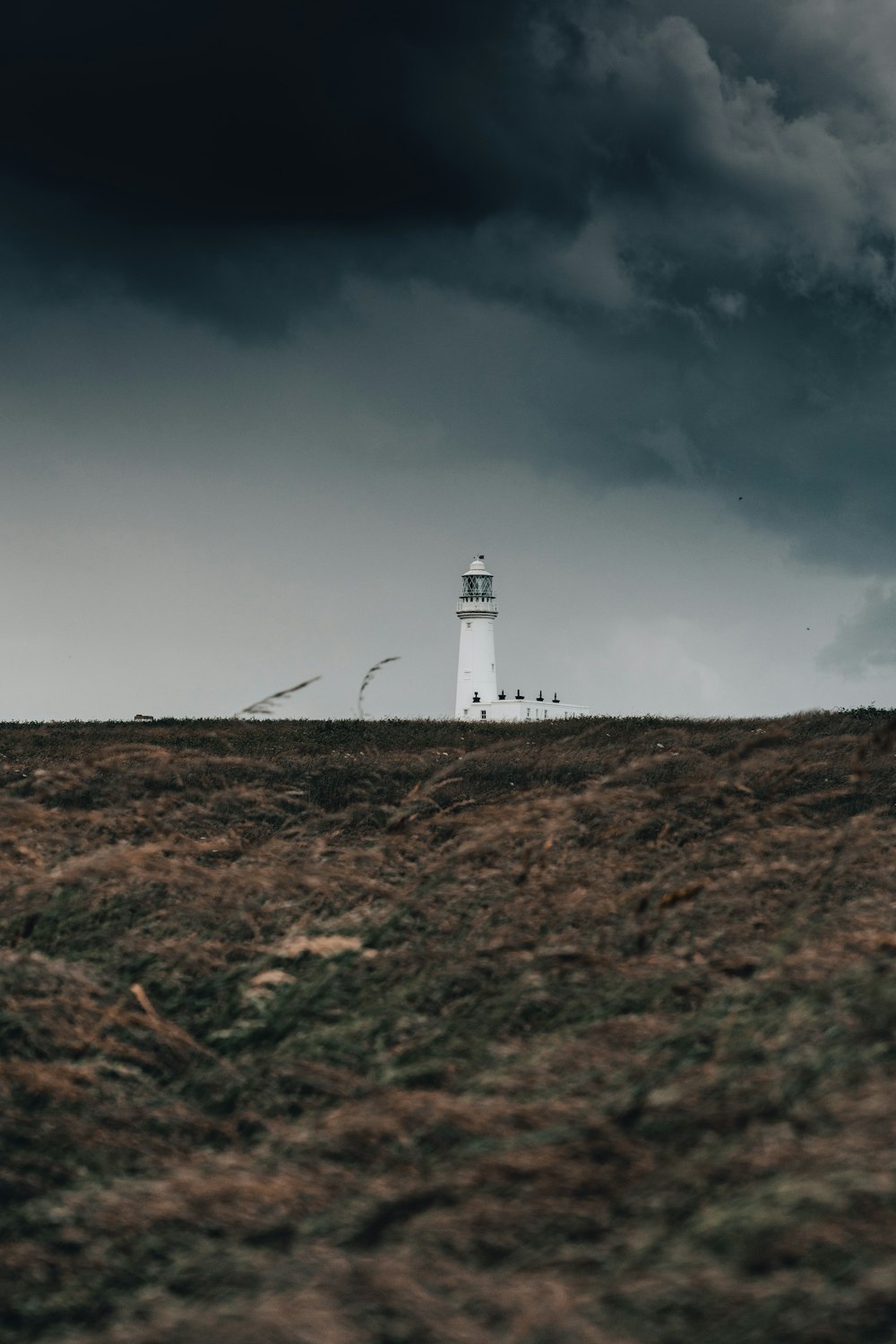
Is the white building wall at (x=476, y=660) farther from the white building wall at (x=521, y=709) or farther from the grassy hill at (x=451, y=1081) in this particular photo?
the grassy hill at (x=451, y=1081)

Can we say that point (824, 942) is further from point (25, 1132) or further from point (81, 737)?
point (81, 737)

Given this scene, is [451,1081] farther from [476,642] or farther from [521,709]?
[476,642]

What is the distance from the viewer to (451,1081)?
475 centimetres

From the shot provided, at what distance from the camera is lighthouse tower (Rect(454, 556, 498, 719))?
60500 mm

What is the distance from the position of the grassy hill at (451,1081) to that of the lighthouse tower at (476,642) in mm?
52196

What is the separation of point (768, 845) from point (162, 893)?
3470 millimetres

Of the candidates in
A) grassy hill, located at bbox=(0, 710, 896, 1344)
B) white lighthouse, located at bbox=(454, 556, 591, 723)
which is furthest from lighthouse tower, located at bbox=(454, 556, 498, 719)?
grassy hill, located at bbox=(0, 710, 896, 1344)

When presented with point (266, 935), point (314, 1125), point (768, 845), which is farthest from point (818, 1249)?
point (768, 845)

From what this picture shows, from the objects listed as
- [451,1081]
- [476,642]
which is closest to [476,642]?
[476,642]

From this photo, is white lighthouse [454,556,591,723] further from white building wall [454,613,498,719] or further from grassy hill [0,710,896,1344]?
grassy hill [0,710,896,1344]

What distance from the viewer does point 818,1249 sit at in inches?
126

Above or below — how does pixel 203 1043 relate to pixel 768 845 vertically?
below

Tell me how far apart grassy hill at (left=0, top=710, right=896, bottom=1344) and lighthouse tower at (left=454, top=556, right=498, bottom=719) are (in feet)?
171

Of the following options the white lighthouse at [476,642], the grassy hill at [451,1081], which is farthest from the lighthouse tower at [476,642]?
the grassy hill at [451,1081]
